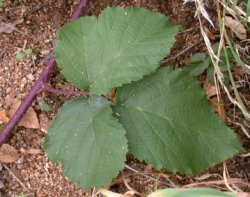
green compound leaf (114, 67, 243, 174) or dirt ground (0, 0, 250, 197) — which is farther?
dirt ground (0, 0, 250, 197)

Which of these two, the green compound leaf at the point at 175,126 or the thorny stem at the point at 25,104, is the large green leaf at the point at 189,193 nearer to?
the green compound leaf at the point at 175,126

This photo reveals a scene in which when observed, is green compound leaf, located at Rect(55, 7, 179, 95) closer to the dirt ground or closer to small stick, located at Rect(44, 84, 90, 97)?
small stick, located at Rect(44, 84, 90, 97)

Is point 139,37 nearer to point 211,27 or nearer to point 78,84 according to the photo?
point 78,84

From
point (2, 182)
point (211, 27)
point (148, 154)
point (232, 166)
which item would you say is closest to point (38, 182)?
point (2, 182)

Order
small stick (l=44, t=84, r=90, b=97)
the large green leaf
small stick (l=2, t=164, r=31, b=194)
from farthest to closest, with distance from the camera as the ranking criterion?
small stick (l=2, t=164, r=31, b=194), small stick (l=44, t=84, r=90, b=97), the large green leaf

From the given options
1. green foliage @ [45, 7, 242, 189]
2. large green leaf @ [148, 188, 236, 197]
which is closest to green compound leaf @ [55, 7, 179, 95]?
green foliage @ [45, 7, 242, 189]

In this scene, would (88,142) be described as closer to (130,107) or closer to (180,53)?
(130,107)

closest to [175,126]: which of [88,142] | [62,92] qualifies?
[88,142]
